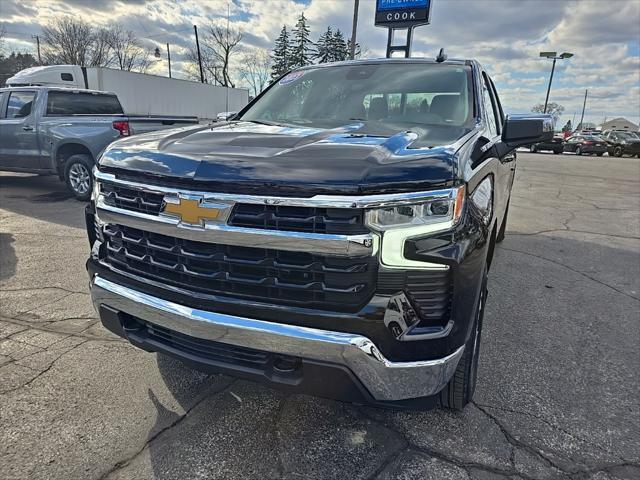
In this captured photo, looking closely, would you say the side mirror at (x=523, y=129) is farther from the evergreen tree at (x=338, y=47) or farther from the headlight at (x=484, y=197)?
the evergreen tree at (x=338, y=47)

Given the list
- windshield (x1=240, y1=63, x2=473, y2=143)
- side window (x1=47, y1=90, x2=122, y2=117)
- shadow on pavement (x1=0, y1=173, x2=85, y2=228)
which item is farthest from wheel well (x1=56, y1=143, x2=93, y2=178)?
windshield (x1=240, y1=63, x2=473, y2=143)

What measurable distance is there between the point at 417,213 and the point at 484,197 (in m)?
0.70

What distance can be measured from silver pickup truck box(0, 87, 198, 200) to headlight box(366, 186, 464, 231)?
21.3 ft

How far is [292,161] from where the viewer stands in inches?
72.2

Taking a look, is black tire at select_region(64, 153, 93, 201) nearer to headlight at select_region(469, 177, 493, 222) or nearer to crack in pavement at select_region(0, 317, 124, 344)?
crack in pavement at select_region(0, 317, 124, 344)

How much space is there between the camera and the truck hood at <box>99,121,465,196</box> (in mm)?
1703

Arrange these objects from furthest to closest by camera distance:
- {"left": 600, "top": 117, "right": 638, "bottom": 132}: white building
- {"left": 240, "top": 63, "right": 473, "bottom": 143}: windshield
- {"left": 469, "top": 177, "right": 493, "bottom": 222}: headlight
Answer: {"left": 600, "top": 117, "right": 638, "bottom": 132}: white building < {"left": 240, "top": 63, "right": 473, "bottom": 143}: windshield < {"left": 469, "top": 177, "right": 493, "bottom": 222}: headlight

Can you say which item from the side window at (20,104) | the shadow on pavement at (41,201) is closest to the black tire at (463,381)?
the shadow on pavement at (41,201)

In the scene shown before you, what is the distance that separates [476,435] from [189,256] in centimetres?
172

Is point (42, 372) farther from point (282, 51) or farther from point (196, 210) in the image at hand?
point (282, 51)

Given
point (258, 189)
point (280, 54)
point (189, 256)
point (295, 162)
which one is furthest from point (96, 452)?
point (280, 54)

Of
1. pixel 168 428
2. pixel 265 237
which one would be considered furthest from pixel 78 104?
pixel 265 237

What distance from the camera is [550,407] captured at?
8.37 ft

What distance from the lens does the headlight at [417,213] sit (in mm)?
1685
